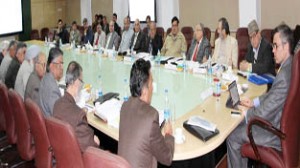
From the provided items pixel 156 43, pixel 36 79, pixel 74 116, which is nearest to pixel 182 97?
pixel 74 116

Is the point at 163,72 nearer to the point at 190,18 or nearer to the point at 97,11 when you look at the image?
the point at 190,18

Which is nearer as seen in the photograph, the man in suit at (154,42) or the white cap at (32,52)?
the white cap at (32,52)

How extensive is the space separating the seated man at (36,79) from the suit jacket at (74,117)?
33.6 inches

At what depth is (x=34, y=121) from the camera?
266cm

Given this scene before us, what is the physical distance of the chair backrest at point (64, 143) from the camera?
2.22 m

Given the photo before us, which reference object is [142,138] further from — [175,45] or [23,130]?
[175,45]

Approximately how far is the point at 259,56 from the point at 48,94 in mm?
2602

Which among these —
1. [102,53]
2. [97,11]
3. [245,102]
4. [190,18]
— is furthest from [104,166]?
[97,11]

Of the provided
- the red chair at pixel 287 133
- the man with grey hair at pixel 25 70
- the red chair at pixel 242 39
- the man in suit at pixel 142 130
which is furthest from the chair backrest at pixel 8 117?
the red chair at pixel 242 39

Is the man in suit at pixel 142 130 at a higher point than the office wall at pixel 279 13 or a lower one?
lower

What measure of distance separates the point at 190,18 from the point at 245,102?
6270 mm

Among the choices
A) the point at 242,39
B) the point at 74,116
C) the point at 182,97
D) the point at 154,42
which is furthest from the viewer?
the point at 242,39

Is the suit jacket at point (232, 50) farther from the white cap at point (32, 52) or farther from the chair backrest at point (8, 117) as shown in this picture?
the chair backrest at point (8, 117)

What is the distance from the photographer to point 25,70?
385 centimetres
